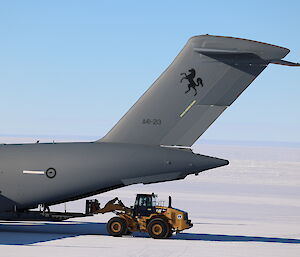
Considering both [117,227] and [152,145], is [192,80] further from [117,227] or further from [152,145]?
[117,227]

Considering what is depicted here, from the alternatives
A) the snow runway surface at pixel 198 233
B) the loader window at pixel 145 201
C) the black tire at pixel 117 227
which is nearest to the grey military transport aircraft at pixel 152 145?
the loader window at pixel 145 201

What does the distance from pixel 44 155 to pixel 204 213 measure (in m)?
13.3

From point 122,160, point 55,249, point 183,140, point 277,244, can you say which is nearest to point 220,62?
point 183,140

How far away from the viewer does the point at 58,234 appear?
96.5 feet

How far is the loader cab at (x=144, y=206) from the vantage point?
28375mm

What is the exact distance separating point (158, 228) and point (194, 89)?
5.36m

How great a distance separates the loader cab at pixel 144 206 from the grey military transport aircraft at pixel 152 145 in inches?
39.3

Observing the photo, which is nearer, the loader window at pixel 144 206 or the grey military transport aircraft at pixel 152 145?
the grey military transport aircraft at pixel 152 145

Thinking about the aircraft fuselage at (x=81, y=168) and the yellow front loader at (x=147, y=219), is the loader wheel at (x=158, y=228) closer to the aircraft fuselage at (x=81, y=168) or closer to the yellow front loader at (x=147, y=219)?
the yellow front loader at (x=147, y=219)

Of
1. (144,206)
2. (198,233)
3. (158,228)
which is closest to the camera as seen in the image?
→ (158,228)

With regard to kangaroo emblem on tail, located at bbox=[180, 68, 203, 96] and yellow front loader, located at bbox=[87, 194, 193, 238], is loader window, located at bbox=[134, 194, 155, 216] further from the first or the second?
kangaroo emblem on tail, located at bbox=[180, 68, 203, 96]

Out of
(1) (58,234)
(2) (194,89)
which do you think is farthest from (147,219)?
(2) (194,89)

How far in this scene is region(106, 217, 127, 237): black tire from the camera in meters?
28.2

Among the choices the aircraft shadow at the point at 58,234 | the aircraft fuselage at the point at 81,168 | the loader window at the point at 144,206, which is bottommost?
the aircraft shadow at the point at 58,234
